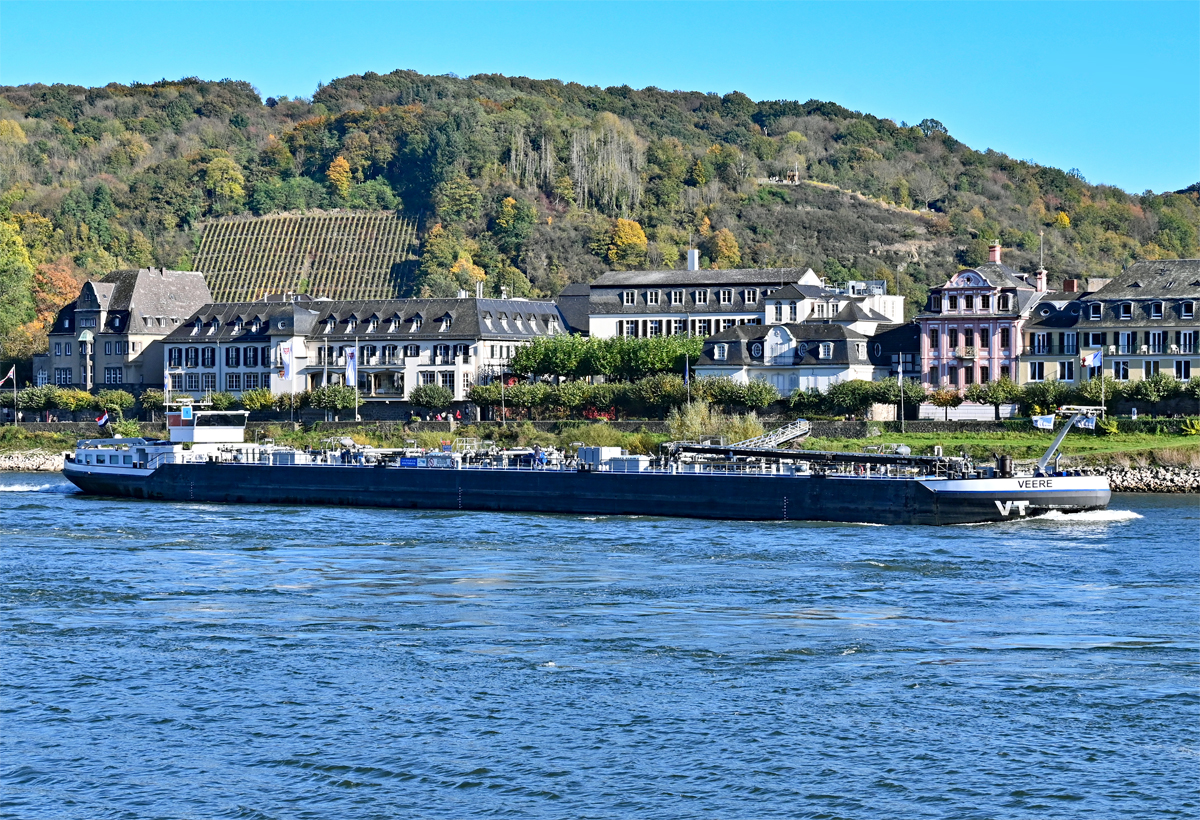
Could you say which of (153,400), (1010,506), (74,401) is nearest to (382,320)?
(153,400)

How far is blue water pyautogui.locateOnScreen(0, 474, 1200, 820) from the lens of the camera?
26.2 m

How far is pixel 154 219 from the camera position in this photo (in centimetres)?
18425

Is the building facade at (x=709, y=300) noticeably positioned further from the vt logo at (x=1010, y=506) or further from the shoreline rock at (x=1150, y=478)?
the vt logo at (x=1010, y=506)

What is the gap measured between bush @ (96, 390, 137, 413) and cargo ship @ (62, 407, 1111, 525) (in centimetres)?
2959

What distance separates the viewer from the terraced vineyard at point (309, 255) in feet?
541

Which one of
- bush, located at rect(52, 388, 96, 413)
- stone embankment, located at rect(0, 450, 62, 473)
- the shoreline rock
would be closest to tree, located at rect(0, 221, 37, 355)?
bush, located at rect(52, 388, 96, 413)

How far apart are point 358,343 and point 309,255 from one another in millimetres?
60393

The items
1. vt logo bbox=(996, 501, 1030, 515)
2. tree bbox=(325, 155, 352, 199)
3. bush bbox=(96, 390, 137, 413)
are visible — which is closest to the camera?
vt logo bbox=(996, 501, 1030, 515)

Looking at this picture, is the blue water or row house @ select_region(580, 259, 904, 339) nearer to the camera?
the blue water

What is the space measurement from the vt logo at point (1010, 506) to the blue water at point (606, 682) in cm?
735

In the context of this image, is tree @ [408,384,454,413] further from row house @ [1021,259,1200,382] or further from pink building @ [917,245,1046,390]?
row house @ [1021,259,1200,382]

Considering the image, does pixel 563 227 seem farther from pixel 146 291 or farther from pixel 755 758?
pixel 755 758

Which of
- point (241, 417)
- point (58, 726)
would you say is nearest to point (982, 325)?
point (241, 417)

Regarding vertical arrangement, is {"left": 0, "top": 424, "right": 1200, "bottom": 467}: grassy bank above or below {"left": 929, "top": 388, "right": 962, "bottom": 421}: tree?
below
